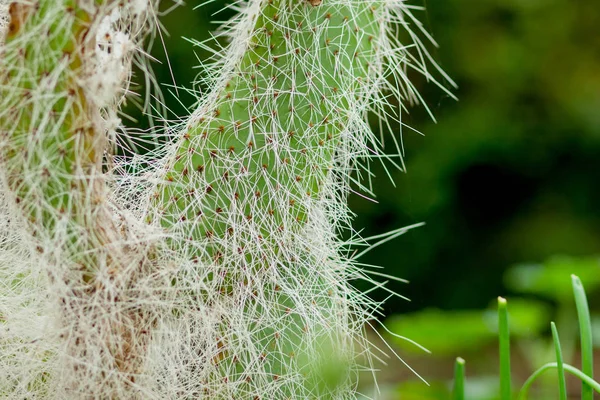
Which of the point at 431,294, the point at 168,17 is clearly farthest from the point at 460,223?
the point at 168,17

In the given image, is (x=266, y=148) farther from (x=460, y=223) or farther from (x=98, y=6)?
(x=460, y=223)

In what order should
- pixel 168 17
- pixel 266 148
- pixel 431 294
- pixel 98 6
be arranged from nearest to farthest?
pixel 98 6, pixel 266 148, pixel 168 17, pixel 431 294

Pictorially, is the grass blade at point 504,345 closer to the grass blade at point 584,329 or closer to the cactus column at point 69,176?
the grass blade at point 584,329

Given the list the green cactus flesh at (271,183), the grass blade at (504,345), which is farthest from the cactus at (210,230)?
the grass blade at (504,345)

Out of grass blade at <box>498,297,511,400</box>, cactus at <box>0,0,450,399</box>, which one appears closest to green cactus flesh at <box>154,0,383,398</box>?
cactus at <box>0,0,450,399</box>

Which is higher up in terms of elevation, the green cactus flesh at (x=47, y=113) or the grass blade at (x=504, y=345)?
the green cactus flesh at (x=47, y=113)

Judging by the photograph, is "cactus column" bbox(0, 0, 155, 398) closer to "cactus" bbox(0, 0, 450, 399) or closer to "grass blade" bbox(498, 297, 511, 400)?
"cactus" bbox(0, 0, 450, 399)
